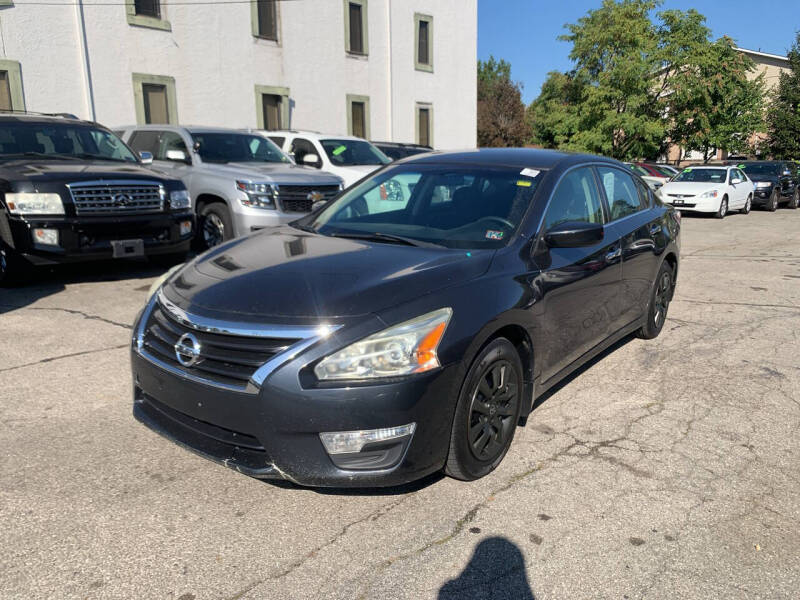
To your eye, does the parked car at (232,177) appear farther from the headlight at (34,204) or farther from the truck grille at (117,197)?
the headlight at (34,204)

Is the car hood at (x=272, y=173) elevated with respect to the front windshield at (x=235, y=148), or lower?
lower

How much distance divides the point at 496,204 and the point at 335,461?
1864mm

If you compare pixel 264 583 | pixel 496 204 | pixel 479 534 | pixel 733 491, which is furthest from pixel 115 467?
pixel 733 491

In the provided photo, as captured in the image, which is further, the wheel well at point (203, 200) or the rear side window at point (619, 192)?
the wheel well at point (203, 200)

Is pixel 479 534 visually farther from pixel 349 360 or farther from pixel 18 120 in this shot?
pixel 18 120

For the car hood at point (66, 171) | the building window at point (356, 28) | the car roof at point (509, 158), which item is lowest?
the car hood at point (66, 171)

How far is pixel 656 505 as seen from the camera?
2988mm

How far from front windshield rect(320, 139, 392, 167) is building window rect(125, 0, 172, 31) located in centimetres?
713

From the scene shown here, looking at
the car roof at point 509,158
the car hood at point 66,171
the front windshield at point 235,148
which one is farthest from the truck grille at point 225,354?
the front windshield at point 235,148

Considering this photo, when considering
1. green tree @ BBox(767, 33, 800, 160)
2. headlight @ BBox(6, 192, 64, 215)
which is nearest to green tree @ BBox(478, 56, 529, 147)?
green tree @ BBox(767, 33, 800, 160)

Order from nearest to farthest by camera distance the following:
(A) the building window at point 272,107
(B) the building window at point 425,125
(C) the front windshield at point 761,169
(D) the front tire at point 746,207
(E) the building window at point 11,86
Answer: (E) the building window at point 11,86
(A) the building window at point 272,107
(D) the front tire at point 746,207
(C) the front windshield at point 761,169
(B) the building window at point 425,125

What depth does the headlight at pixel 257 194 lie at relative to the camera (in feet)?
27.6

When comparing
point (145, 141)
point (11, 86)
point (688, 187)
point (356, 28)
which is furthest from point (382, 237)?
point (356, 28)

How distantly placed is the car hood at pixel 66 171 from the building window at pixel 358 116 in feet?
45.9
